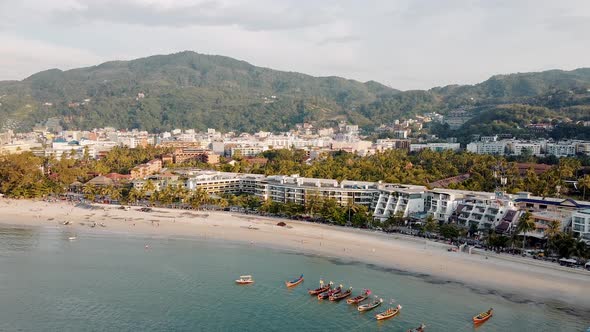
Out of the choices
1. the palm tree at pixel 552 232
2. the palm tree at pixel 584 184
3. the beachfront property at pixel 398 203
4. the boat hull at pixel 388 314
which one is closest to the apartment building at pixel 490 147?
the palm tree at pixel 584 184

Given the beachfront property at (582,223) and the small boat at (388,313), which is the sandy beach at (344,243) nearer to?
the beachfront property at (582,223)

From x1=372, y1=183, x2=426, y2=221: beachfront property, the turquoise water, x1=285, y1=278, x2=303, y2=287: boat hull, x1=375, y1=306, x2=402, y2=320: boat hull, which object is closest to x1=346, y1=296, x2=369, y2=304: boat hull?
the turquoise water

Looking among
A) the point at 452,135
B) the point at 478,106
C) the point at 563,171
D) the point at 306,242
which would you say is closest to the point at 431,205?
the point at 306,242

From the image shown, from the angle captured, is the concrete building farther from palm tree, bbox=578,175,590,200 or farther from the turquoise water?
the turquoise water

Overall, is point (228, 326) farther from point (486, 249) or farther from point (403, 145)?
point (403, 145)

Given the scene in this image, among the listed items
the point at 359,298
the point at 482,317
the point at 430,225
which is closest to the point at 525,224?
the point at 430,225
